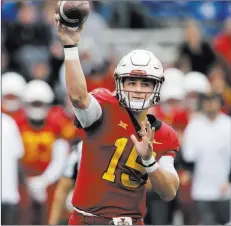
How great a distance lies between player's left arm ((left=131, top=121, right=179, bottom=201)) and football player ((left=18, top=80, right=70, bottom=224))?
17.8ft

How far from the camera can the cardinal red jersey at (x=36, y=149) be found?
12.4m

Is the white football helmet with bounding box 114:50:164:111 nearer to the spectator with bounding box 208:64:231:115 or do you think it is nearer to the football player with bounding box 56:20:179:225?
the football player with bounding box 56:20:179:225

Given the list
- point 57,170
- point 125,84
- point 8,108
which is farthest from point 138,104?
point 8,108

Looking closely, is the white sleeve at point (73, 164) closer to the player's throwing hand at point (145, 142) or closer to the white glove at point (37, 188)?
the player's throwing hand at point (145, 142)

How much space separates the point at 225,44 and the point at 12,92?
12.6 ft

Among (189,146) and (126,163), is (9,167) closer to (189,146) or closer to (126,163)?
(189,146)

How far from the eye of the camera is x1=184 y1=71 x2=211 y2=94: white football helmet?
45.5 ft

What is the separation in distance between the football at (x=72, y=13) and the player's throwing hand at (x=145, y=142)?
0.70 m

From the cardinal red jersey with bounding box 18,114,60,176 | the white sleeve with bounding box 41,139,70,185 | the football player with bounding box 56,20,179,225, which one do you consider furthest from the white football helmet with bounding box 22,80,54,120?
the football player with bounding box 56,20,179,225

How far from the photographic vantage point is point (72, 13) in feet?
20.6

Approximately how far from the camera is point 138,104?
6629mm

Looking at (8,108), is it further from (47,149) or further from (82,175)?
(82,175)

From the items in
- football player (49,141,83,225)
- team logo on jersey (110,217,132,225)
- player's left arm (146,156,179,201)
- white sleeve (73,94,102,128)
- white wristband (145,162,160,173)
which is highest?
white sleeve (73,94,102,128)

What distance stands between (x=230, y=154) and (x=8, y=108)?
2665 mm
